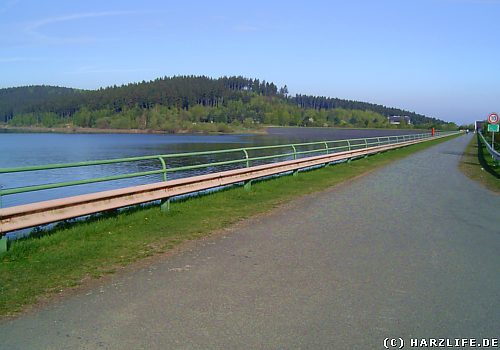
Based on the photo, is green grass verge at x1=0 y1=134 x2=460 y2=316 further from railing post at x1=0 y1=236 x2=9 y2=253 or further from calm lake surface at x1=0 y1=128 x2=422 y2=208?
calm lake surface at x1=0 y1=128 x2=422 y2=208

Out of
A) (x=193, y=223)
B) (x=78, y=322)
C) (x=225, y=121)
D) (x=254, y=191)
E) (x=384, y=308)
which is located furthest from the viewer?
(x=225, y=121)

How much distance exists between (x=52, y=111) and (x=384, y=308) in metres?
178

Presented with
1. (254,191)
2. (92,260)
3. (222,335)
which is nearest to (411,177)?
(254,191)

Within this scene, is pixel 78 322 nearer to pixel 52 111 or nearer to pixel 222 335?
pixel 222 335

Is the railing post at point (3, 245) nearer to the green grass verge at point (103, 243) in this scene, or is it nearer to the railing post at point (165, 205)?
the green grass verge at point (103, 243)

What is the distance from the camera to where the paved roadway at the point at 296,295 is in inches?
157

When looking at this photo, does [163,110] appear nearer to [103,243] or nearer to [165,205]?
[165,205]

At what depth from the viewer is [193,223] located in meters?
8.70

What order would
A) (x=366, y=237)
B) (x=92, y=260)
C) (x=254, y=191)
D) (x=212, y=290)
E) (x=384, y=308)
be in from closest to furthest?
(x=384, y=308) → (x=212, y=290) → (x=92, y=260) → (x=366, y=237) → (x=254, y=191)

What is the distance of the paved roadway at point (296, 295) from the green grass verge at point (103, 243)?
43 centimetres

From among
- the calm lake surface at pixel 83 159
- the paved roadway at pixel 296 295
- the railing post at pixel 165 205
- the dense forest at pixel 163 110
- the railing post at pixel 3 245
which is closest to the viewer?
the paved roadway at pixel 296 295

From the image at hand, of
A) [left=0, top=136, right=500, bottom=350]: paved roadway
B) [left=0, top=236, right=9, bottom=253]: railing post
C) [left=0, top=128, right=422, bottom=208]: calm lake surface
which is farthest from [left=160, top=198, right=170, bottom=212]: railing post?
[left=0, top=236, right=9, bottom=253]: railing post

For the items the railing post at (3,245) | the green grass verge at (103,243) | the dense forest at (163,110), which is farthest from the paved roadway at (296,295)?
the dense forest at (163,110)

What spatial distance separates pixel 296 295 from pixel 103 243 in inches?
129
